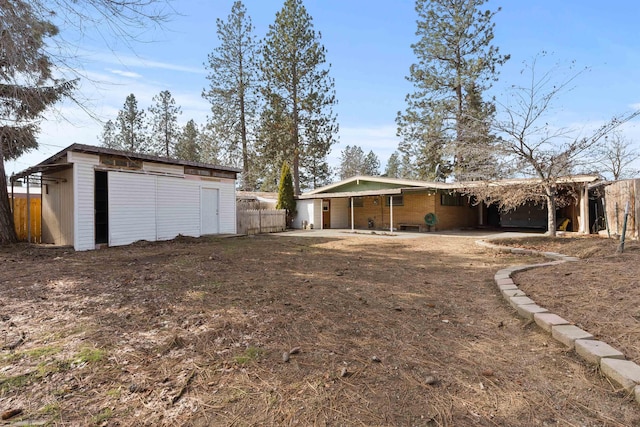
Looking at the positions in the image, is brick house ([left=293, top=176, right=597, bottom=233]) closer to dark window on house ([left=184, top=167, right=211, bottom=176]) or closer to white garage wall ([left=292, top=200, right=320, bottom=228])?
white garage wall ([left=292, top=200, right=320, bottom=228])

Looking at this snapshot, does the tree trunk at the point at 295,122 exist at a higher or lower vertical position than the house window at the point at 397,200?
higher

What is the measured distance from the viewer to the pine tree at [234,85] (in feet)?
82.4

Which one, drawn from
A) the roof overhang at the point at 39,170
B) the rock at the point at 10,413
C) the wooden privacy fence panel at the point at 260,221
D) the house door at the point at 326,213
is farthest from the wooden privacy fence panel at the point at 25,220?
the house door at the point at 326,213

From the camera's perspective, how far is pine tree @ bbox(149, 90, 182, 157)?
3350 cm

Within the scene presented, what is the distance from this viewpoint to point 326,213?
2098 centimetres

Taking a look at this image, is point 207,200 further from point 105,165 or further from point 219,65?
point 219,65

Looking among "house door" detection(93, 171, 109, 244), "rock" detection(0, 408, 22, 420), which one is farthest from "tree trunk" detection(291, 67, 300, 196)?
"rock" detection(0, 408, 22, 420)

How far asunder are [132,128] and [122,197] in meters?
27.5

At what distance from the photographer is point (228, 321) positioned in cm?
322

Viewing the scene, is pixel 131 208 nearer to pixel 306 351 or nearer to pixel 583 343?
pixel 306 351

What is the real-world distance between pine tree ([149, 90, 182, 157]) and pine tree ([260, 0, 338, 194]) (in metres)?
14.0

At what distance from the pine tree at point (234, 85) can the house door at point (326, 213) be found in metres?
9.66

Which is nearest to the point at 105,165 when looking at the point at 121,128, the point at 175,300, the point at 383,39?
the point at 175,300

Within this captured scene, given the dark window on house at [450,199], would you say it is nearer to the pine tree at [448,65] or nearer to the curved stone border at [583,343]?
the pine tree at [448,65]
